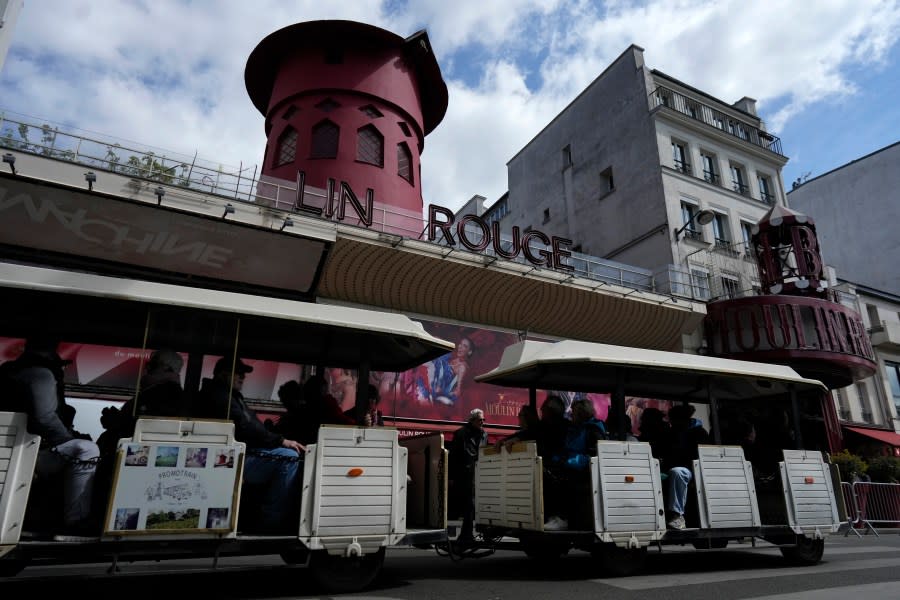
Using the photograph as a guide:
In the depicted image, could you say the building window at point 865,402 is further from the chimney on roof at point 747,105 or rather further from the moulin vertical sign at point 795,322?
the chimney on roof at point 747,105

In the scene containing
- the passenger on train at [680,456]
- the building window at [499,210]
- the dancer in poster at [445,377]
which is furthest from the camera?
the building window at [499,210]

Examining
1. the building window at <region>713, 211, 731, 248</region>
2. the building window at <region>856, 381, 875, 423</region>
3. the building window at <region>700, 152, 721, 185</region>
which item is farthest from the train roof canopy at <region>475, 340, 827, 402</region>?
the building window at <region>856, 381, 875, 423</region>

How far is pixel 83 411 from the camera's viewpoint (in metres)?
13.0

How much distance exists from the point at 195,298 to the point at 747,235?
Answer: 2530 centimetres

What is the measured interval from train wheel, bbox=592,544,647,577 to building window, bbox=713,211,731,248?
795 inches

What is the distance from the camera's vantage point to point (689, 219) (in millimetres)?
23109

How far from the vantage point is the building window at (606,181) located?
27.0 m

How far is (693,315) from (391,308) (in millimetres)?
11192

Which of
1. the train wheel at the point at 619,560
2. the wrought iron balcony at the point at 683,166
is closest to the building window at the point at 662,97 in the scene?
the wrought iron balcony at the point at 683,166

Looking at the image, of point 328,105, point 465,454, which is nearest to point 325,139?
point 328,105

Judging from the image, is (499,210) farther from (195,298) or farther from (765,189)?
(195,298)

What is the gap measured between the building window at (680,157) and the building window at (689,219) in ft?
5.18

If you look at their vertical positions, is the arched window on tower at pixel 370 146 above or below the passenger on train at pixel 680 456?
above

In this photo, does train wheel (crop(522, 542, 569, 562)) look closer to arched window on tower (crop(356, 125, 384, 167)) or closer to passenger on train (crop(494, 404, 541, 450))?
passenger on train (crop(494, 404, 541, 450))
